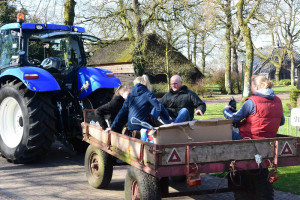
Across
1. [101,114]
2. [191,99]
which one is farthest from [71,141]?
[191,99]

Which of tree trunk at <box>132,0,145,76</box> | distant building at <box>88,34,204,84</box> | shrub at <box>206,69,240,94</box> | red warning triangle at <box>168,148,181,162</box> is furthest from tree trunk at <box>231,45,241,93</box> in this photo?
red warning triangle at <box>168,148,181,162</box>

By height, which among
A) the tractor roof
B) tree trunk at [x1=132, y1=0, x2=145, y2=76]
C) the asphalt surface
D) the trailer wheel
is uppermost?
tree trunk at [x1=132, y1=0, x2=145, y2=76]

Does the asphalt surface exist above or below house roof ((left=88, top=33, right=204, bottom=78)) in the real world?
below

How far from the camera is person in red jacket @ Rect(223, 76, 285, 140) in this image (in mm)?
4965

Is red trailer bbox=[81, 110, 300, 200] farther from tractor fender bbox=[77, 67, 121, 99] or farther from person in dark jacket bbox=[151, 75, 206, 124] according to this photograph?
tractor fender bbox=[77, 67, 121, 99]

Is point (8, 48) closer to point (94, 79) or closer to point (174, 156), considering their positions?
point (94, 79)

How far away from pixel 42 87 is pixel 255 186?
4218 mm

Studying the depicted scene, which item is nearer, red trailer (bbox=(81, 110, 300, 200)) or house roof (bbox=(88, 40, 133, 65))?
red trailer (bbox=(81, 110, 300, 200))

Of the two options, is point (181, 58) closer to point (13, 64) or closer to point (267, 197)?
point (13, 64)

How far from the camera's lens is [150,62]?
98.0ft

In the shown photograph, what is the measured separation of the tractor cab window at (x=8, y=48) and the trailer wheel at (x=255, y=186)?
17.4 feet

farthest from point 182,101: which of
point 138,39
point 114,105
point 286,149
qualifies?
point 138,39

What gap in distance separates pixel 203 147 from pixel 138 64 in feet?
55.4

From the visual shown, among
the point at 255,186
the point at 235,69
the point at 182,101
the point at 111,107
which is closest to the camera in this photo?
the point at 255,186
